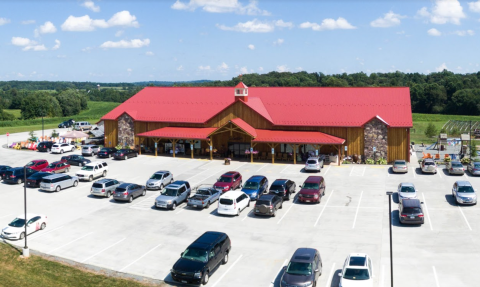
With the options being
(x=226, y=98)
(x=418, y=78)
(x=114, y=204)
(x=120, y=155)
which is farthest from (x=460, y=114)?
(x=114, y=204)

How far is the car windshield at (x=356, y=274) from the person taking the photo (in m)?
22.5

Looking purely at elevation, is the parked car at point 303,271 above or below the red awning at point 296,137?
below

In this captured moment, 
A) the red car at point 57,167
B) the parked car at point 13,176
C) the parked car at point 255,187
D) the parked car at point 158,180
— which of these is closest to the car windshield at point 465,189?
the parked car at point 255,187

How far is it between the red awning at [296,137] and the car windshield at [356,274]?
31084mm

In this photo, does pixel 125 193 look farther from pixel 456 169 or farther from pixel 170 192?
pixel 456 169

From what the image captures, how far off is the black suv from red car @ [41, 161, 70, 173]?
28216 millimetres

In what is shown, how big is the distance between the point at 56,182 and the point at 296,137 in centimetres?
2568

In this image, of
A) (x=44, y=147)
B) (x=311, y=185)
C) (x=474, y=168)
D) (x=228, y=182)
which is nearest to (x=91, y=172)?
(x=228, y=182)

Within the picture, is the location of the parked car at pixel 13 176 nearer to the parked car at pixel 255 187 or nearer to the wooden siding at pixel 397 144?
the parked car at pixel 255 187

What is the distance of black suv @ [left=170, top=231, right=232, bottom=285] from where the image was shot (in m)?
23.9

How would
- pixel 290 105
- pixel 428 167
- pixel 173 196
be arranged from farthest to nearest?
pixel 290 105 → pixel 428 167 → pixel 173 196

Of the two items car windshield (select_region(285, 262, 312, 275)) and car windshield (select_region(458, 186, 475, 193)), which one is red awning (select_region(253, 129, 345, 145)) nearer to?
car windshield (select_region(458, 186, 475, 193))

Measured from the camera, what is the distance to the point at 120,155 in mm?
56844

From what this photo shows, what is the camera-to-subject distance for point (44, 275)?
2577cm
